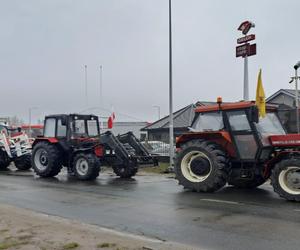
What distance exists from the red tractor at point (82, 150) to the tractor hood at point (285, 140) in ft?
19.2

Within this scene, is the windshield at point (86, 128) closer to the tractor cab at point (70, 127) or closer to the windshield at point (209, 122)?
the tractor cab at point (70, 127)

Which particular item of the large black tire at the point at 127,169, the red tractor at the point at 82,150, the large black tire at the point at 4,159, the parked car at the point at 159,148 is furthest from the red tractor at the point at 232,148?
the large black tire at the point at 4,159

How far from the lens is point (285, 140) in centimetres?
1073

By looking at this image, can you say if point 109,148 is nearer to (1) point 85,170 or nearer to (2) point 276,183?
(1) point 85,170

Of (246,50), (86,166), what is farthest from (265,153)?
(246,50)

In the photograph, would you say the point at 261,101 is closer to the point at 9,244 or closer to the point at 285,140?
the point at 285,140

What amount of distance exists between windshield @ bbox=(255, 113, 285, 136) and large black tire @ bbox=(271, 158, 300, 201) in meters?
1.40

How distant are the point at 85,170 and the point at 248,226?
8.92m

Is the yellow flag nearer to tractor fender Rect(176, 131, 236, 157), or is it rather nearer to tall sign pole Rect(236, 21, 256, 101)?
tractor fender Rect(176, 131, 236, 157)

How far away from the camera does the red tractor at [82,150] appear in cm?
1573

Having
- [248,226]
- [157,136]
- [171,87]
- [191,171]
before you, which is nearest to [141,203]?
[191,171]

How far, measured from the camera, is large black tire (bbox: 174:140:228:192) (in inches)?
448

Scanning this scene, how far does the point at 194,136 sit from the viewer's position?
40.4 feet

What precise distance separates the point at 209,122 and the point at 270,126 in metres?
1.54
